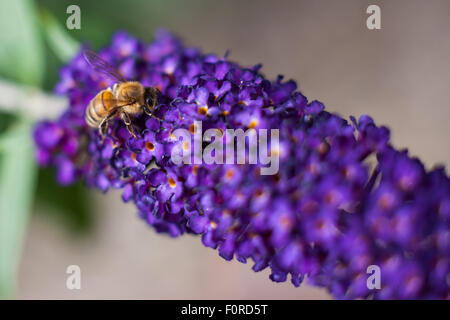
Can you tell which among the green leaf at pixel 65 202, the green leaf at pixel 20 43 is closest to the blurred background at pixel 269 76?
the green leaf at pixel 65 202

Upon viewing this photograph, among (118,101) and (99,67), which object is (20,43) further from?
(118,101)

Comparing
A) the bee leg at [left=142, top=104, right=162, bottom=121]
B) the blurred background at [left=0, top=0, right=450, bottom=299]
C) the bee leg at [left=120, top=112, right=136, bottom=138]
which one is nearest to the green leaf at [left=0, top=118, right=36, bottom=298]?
the blurred background at [left=0, top=0, right=450, bottom=299]

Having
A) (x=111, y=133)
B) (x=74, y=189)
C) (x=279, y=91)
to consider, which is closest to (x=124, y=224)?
(x=74, y=189)

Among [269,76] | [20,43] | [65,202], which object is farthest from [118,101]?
[269,76]

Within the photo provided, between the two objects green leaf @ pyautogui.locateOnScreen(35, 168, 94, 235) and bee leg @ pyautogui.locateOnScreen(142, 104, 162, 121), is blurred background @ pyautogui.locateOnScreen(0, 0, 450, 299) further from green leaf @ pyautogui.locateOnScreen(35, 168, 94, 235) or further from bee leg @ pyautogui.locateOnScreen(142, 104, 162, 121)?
bee leg @ pyautogui.locateOnScreen(142, 104, 162, 121)
